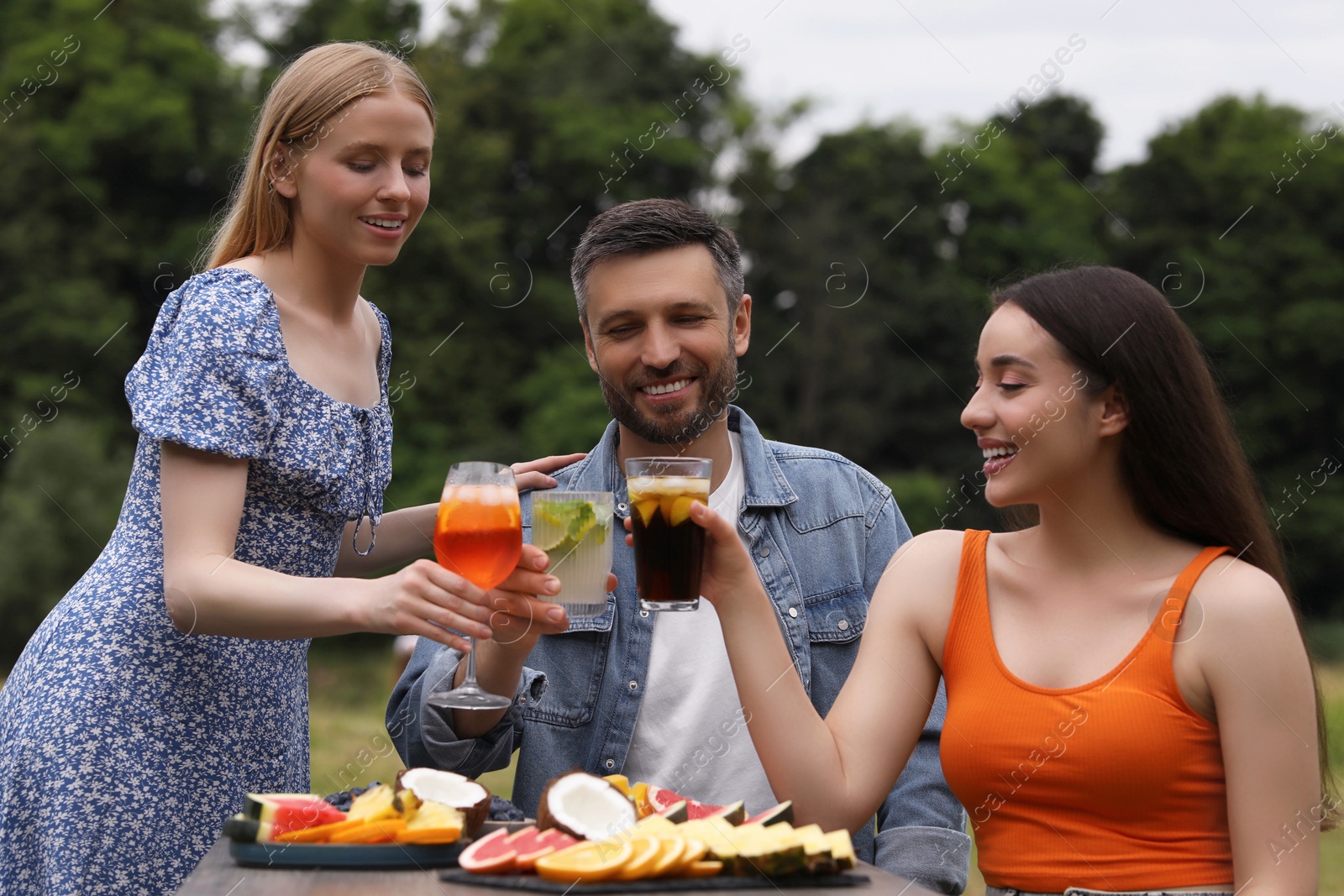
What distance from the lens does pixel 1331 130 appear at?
4034cm

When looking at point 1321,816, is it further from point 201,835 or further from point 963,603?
point 201,835

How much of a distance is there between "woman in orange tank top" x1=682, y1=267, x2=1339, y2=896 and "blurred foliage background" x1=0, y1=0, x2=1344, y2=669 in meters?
25.0

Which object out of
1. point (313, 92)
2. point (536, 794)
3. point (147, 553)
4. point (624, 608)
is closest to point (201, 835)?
point (147, 553)

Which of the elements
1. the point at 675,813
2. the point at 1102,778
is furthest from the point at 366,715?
the point at 675,813

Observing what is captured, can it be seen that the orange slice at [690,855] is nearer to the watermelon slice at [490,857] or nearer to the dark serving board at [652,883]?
the dark serving board at [652,883]

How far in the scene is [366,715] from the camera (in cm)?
2547

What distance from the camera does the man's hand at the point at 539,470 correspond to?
3990 millimetres

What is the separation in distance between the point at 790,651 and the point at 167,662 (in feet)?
5.77

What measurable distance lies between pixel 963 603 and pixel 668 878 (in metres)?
1.35

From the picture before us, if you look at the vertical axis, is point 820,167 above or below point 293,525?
above

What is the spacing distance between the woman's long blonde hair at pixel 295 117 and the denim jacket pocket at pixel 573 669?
1416 millimetres

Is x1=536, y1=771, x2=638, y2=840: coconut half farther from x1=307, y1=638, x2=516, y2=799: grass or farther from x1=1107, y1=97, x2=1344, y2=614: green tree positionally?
x1=1107, y1=97, x2=1344, y2=614: green tree

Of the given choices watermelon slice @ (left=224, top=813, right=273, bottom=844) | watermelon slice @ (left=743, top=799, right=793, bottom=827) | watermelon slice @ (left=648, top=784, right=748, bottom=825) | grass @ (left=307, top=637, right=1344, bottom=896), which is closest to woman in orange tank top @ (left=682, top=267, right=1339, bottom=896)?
watermelon slice @ (left=648, top=784, right=748, bottom=825)

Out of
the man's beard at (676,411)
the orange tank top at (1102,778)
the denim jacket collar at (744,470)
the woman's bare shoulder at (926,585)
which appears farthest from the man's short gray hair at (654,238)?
the orange tank top at (1102,778)
